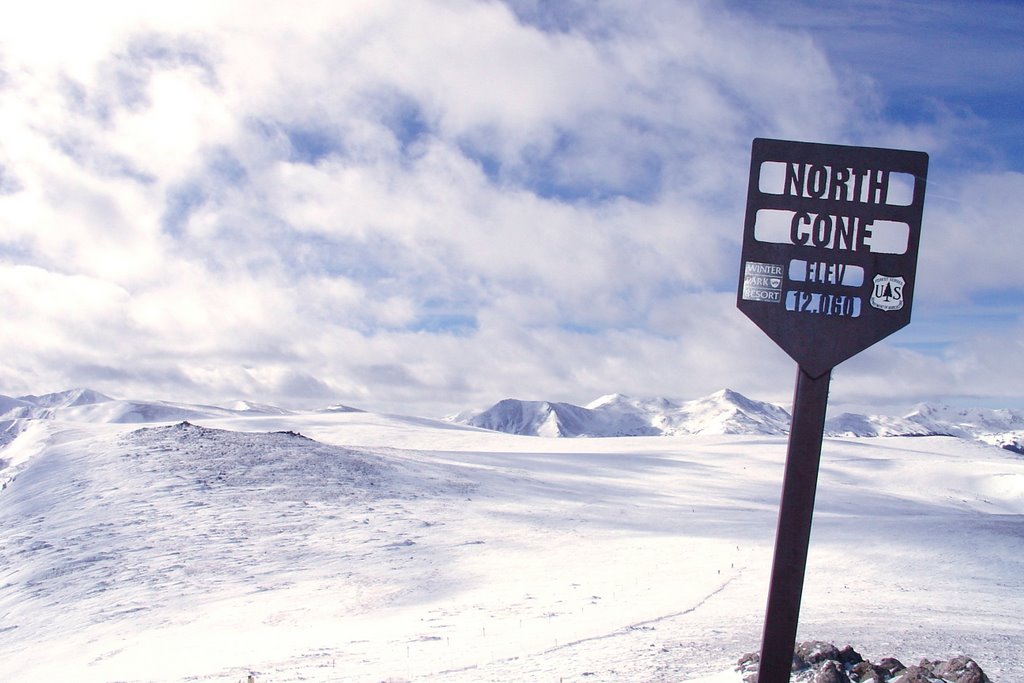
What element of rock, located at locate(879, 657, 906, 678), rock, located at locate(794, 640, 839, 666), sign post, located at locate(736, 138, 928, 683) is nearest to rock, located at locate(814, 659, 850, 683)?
rock, located at locate(794, 640, 839, 666)

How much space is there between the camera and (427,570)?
18.1m

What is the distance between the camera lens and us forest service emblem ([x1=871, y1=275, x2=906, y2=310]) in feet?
13.6

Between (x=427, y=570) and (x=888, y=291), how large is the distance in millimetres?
15747

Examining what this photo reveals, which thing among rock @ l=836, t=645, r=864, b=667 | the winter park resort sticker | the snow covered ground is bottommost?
the snow covered ground

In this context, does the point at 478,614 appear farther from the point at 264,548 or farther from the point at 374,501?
the point at 374,501

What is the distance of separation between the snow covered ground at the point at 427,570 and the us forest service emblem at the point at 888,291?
5.20 m

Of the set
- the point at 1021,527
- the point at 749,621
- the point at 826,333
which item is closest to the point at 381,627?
the point at 749,621

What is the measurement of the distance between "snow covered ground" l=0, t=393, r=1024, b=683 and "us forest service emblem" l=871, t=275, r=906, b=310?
205 inches

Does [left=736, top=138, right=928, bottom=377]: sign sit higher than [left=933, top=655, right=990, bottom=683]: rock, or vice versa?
[left=736, top=138, right=928, bottom=377]: sign

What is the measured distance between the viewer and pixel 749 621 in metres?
12.5

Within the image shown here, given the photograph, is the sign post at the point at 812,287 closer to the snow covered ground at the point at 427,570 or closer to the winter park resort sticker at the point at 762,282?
the winter park resort sticker at the point at 762,282

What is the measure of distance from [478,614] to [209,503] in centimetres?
1251

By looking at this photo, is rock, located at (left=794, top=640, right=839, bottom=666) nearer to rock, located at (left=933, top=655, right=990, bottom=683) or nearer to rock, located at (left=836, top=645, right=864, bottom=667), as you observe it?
rock, located at (left=836, top=645, right=864, bottom=667)

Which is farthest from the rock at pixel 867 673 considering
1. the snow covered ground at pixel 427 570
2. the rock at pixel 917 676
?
the snow covered ground at pixel 427 570
